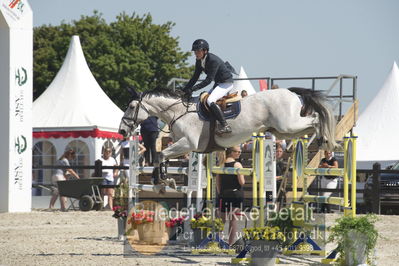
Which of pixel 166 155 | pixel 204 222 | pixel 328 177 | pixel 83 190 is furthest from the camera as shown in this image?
pixel 83 190

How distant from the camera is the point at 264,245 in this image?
25.6ft

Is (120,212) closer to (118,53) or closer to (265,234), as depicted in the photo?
(265,234)

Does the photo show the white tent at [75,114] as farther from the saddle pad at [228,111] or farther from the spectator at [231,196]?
the saddle pad at [228,111]

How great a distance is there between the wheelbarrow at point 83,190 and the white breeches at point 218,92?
8532 millimetres

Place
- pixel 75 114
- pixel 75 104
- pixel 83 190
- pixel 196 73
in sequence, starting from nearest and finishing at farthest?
pixel 196 73
pixel 83 190
pixel 75 114
pixel 75 104

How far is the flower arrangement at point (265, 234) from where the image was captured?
25.5ft

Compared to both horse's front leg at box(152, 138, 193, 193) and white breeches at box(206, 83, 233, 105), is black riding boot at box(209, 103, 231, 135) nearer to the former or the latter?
white breeches at box(206, 83, 233, 105)

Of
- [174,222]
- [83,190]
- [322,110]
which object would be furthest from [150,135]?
[322,110]

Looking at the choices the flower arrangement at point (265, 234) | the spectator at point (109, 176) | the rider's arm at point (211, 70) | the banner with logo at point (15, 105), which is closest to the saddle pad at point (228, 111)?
the rider's arm at point (211, 70)

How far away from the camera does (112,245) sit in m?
10.1

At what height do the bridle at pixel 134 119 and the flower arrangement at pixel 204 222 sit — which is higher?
the bridle at pixel 134 119

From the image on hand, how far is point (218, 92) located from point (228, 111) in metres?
0.27

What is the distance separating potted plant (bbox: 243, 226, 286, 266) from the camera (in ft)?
25.5

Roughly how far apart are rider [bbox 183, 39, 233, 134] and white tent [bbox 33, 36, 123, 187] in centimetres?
1304
